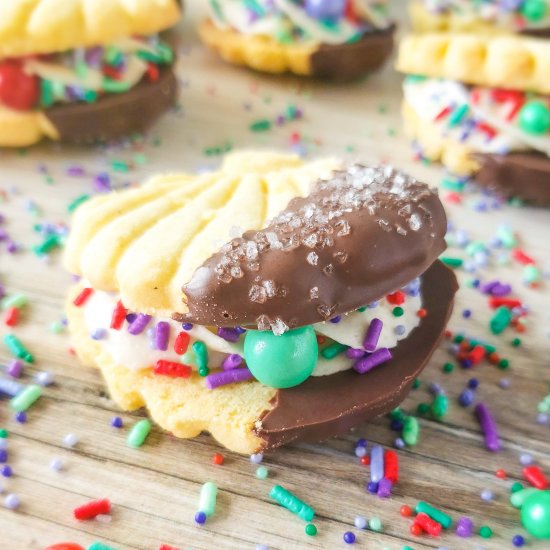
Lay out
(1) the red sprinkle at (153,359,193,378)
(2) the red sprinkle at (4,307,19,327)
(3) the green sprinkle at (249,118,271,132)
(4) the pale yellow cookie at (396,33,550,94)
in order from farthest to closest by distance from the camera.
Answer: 1. (3) the green sprinkle at (249,118,271,132)
2. (4) the pale yellow cookie at (396,33,550,94)
3. (2) the red sprinkle at (4,307,19,327)
4. (1) the red sprinkle at (153,359,193,378)

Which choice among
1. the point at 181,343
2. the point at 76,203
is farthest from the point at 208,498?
the point at 76,203

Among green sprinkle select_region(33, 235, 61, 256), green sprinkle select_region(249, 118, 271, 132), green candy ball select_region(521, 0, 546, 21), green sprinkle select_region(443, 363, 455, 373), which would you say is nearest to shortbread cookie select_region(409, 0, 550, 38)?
→ green candy ball select_region(521, 0, 546, 21)

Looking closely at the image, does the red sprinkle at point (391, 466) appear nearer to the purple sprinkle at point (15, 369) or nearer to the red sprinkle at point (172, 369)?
the red sprinkle at point (172, 369)

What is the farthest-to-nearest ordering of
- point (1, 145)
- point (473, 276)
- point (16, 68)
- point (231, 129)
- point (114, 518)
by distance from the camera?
point (231, 129) → point (1, 145) → point (16, 68) → point (473, 276) → point (114, 518)

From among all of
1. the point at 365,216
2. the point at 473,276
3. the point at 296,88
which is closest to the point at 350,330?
the point at 365,216

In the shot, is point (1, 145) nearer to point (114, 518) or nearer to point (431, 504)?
point (114, 518)

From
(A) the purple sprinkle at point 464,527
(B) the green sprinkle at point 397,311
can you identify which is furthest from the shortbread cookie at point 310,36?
(A) the purple sprinkle at point 464,527

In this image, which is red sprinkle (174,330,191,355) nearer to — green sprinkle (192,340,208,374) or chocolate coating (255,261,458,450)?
green sprinkle (192,340,208,374)
